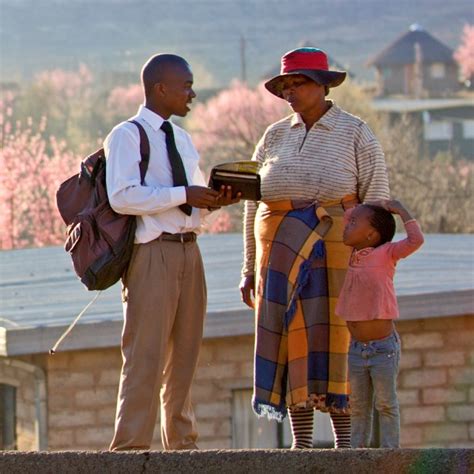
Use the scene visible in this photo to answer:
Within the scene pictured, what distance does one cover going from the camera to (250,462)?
462 cm

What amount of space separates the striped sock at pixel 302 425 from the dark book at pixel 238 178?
2.93ft

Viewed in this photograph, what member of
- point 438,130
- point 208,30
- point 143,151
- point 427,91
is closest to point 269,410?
point 143,151

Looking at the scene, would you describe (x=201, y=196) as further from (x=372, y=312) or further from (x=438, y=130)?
(x=438, y=130)

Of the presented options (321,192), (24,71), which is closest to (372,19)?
(24,71)

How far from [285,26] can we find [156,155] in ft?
284

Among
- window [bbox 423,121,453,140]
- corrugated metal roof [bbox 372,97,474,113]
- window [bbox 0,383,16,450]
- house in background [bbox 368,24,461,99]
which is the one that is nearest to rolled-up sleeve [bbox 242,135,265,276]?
window [bbox 0,383,16,450]

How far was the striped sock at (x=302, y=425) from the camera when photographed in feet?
19.7

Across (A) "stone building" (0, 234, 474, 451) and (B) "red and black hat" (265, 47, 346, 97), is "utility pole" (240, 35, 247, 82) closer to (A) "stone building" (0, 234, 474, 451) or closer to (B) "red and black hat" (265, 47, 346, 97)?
(A) "stone building" (0, 234, 474, 451)

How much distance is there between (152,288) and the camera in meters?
5.73

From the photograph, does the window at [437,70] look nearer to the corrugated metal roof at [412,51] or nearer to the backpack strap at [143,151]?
the corrugated metal roof at [412,51]

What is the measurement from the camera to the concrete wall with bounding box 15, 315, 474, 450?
1095cm

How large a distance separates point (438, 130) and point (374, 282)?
193ft

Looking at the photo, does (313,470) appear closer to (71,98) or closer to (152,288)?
(152,288)

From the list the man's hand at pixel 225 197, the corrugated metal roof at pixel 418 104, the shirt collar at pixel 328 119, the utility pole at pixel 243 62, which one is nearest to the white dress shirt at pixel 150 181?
the man's hand at pixel 225 197
